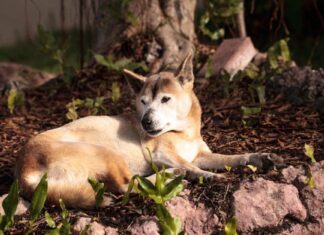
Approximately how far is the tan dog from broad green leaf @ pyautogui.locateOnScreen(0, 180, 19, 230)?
0.35 m

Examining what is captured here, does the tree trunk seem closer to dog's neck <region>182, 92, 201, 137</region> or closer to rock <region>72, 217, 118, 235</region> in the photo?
dog's neck <region>182, 92, 201, 137</region>

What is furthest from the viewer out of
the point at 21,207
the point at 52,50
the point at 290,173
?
the point at 52,50

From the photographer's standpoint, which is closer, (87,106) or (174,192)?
(174,192)

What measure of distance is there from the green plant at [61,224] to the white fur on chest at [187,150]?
1.18 m

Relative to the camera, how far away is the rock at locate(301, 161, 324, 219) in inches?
200

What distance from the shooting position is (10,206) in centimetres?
429

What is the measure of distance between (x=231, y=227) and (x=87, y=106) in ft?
9.68

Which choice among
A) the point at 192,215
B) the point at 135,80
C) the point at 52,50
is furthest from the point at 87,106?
the point at 192,215

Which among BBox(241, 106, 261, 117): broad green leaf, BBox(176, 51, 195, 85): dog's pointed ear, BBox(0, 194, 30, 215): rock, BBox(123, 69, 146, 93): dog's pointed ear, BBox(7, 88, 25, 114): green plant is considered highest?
BBox(176, 51, 195, 85): dog's pointed ear

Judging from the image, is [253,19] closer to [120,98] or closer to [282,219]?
[120,98]

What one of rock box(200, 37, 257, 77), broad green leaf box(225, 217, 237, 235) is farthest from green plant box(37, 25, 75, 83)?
broad green leaf box(225, 217, 237, 235)

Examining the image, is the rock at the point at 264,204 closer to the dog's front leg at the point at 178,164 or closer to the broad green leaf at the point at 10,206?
the dog's front leg at the point at 178,164

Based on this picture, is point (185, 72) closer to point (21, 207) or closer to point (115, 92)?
point (115, 92)

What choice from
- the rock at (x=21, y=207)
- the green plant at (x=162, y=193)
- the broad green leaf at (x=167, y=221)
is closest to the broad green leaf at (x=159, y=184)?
the green plant at (x=162, y=193)
